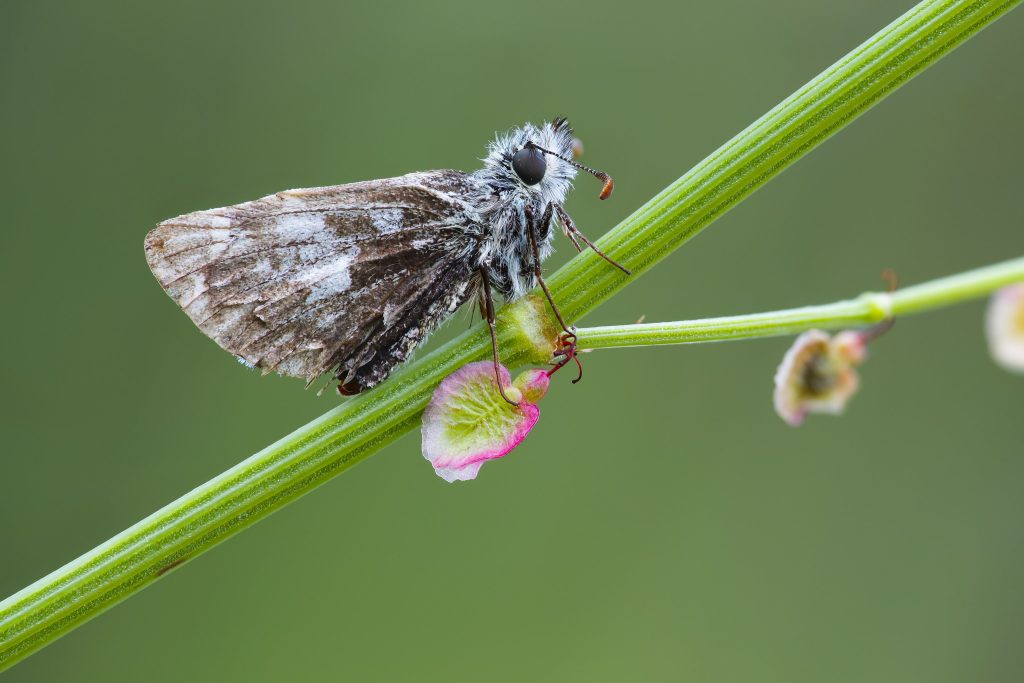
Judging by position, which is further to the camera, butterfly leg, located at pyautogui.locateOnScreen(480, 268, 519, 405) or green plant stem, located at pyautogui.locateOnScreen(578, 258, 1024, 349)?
butterfly leg, located at pyautogui.locateOnScreen(480, 268, 519, 405)

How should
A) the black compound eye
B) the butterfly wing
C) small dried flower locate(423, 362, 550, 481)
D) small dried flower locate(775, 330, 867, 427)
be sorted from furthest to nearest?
1. the black compound eye
2. the butterfly wing
3. small dried flower locate(423, 362, 550, 481)
4. small dried flower locate(775, 330, 867, 427)

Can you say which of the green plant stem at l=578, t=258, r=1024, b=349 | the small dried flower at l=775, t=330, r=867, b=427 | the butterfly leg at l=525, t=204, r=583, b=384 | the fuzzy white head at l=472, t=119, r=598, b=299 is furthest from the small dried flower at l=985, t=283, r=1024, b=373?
the fuzzy white head at l=472, t=119, r=598, b=299

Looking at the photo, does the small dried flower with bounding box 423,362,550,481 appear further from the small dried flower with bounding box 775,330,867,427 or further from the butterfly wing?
the small dried flower with bounding box 775,330,867,427

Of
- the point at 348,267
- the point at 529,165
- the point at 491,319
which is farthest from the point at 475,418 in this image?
the point at 529,165

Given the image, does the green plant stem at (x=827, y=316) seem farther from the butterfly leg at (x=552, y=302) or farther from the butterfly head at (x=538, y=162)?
the butterfly head at (x=538, y=162)

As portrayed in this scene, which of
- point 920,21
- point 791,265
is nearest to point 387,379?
point 920,21

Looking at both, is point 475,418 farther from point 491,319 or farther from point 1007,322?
point 1007,322

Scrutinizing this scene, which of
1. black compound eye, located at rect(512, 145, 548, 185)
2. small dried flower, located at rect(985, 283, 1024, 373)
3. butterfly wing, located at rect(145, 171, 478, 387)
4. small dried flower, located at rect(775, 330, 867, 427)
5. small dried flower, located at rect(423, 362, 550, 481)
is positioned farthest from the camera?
black compound eye, located at rect(512, 145, 548, 185)

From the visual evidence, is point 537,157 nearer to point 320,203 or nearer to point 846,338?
point 320,203
